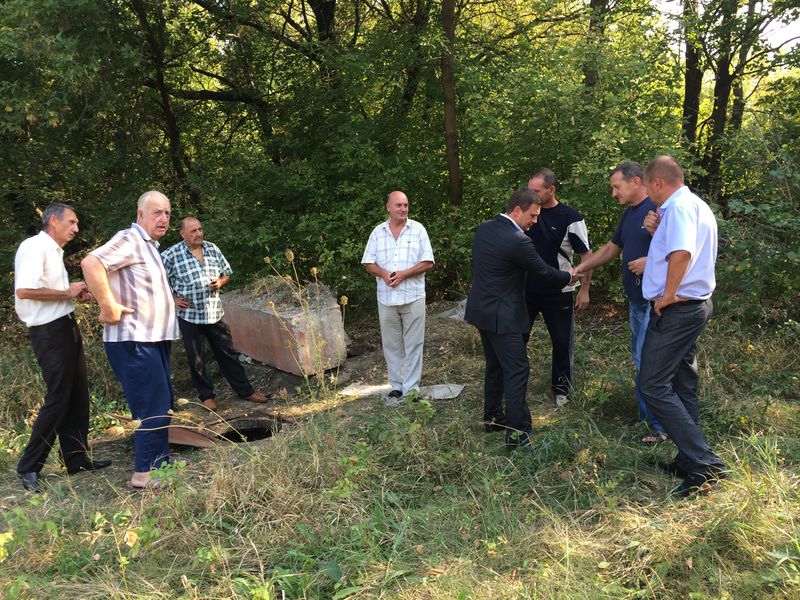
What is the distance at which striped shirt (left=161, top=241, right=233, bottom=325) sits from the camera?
18.3ft

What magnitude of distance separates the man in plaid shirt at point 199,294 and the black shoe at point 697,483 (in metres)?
4.20

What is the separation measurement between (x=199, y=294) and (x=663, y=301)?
4077 mm

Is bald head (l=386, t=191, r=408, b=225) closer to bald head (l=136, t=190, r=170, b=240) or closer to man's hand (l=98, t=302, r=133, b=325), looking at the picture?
bald head (l=136, t=190, r=170, b=240)

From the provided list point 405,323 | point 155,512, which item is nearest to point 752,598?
point 155,512

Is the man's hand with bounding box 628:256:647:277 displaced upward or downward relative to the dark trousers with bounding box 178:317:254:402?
upward

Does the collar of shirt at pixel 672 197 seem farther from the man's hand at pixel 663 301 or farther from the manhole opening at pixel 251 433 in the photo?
the manhole opening at pixel 251 433

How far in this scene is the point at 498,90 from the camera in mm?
7152

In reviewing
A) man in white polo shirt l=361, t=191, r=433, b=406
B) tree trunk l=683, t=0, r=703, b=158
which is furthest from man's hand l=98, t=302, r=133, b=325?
tree trunk l=683, t=0, r=703, b=158

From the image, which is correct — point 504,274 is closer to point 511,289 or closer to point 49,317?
point 511,289

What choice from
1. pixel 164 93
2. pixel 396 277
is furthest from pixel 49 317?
pixel 164 93

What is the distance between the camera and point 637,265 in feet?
13.3

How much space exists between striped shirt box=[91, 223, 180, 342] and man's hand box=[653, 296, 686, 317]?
3191 millimetres

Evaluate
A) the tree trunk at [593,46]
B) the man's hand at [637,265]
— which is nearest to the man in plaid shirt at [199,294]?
the man's hand at [637,265]

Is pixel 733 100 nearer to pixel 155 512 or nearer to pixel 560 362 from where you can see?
pixel 560 362
